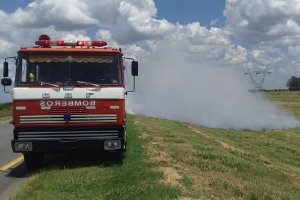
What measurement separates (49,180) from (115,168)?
5.34ft

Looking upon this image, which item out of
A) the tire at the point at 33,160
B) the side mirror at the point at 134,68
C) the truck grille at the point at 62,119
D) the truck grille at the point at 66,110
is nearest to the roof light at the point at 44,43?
the truck grille at the point at 66,110

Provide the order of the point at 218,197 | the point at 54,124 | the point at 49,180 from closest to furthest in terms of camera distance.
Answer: the point at 218,197
the point at 49,180
the point at 54,124

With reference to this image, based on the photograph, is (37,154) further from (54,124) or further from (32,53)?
(32,53)

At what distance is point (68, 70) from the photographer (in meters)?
11.4

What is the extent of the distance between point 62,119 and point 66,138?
0.43 m

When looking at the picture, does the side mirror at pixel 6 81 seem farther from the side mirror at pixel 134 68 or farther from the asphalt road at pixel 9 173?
the side mirror at pixel 134 68

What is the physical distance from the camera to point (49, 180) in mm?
10148

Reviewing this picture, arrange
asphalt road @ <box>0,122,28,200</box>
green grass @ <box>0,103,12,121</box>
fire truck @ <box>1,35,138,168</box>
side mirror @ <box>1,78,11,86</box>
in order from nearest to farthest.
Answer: asphalt road @ <box>0,122,28,200</box> → fire truck @ <box>1,35,138,168</box> → side mirror @ <box>1,78,11,86</box> → green grass @ <box>0,103,12,121</box>

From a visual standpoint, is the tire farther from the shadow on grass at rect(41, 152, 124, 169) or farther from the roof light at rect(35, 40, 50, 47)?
the roof light at rect(35, 40, 50, 47)

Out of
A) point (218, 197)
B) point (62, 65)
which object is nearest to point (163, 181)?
point (218, 197)

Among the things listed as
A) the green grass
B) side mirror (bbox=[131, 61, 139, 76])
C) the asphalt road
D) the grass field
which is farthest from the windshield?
the green grass

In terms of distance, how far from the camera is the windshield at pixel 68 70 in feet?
37.0

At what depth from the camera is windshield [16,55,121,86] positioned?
11.3m

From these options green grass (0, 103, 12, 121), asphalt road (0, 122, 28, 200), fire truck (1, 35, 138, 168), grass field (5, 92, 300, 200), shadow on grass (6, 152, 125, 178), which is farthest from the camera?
green grass (0, 103, 12, 121)
